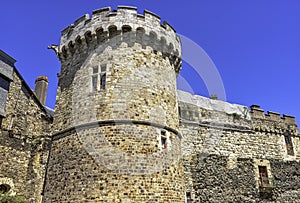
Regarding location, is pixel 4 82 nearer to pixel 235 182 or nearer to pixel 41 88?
pixel 41 88

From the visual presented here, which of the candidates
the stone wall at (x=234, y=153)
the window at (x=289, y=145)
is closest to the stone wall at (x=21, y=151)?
the stone wall at (x=234, y=153)

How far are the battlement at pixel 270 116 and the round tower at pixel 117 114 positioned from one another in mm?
8620

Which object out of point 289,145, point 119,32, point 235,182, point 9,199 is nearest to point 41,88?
point 9,199

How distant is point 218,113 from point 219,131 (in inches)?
48.7

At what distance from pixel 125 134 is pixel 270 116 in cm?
1295

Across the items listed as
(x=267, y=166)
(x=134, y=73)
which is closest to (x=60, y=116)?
(x=134, y=73)

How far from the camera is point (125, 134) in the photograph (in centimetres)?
1029

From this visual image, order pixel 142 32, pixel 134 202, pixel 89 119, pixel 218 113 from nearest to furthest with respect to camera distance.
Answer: pixel 134 202
pixel 89 119
pixel 142 32
pixel 218 113

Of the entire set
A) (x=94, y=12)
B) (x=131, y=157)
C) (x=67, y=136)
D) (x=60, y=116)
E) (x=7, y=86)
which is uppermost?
(x=94, y=12)

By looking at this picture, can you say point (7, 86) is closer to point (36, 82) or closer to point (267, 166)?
point (36, 82)

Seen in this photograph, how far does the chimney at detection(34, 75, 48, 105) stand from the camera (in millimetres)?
21192

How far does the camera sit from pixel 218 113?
1770 centimetres

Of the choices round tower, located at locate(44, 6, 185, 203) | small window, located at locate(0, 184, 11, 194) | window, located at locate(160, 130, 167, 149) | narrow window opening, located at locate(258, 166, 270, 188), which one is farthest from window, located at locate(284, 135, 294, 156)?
small window, located at locate(0, 184, 11, 194)

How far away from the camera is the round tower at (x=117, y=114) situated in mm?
9820
